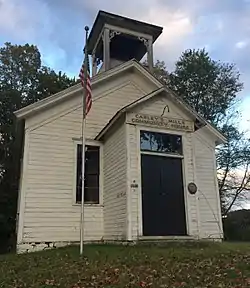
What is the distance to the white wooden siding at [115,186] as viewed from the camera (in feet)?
33.7

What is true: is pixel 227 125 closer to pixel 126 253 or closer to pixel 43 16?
pixel 43 16

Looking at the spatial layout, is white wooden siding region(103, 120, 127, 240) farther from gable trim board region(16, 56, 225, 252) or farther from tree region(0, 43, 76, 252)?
tree region(0, 43, 76, 252)

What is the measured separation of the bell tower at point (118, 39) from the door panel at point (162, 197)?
5.48 m

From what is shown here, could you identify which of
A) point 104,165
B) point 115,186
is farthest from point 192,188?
point 104,165

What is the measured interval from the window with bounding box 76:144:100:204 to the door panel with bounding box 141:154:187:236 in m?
2.20

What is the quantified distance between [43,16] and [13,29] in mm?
1988

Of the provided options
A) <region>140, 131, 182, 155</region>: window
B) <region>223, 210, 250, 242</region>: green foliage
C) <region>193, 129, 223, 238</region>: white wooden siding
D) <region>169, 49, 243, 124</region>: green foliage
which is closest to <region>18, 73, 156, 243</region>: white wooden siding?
<region>140, 131, 182, 155</region>: window

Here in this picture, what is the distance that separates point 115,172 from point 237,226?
47.1 ft

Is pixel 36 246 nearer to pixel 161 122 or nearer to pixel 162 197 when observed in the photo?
pixel 162 197

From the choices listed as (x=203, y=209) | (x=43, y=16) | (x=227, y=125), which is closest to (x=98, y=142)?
(x=203, y=209)

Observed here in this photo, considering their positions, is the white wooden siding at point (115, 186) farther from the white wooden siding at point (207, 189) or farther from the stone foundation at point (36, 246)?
the white wooden siding at point (207, 189)

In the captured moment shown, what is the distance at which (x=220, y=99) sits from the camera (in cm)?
2808

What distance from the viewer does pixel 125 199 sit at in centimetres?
1009

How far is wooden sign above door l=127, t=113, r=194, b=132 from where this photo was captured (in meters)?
10.7
